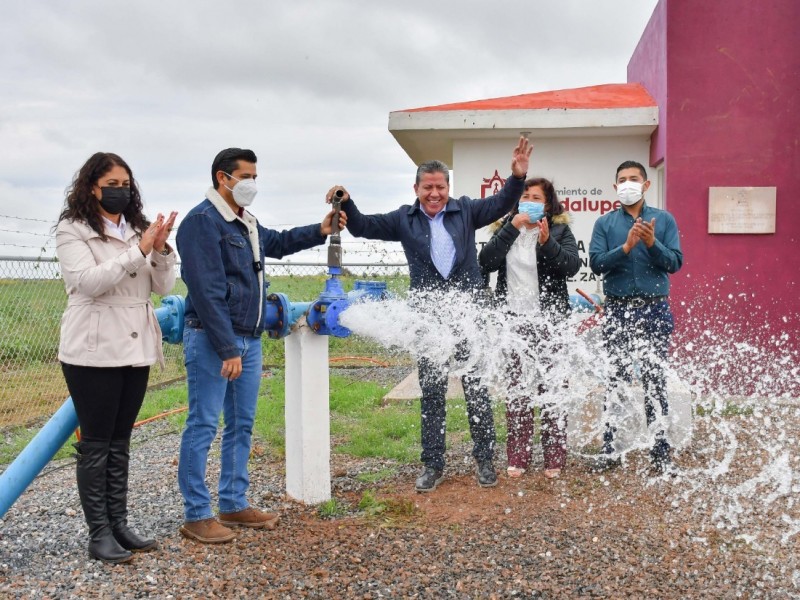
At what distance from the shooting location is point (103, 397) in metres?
3.77

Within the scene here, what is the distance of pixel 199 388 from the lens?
3.99 meters

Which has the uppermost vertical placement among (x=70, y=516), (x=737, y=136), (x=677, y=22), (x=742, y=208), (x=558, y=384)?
(x=677, y=22)

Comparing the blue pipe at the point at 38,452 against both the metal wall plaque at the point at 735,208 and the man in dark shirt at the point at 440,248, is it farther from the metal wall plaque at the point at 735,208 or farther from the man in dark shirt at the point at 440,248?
the metal wall plaque at the point at 735,208

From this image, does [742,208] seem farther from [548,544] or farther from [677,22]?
[548,544]

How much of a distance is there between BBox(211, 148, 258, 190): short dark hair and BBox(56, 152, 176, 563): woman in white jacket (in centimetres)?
42

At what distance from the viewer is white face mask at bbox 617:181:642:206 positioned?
5.11 m

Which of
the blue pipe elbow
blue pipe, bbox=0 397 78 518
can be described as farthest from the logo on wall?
blue pipe, bbox=0 397 78 518

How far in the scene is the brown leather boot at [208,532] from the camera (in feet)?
13.3

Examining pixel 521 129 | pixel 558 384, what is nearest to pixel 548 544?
pixel 558 384

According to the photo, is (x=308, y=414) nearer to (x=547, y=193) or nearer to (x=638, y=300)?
(x=547, y=193)

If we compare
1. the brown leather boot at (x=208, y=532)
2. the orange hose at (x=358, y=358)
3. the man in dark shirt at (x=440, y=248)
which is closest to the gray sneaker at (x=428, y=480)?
the man in dark shirt at (x=440, y=248)

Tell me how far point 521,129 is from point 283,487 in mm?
4596

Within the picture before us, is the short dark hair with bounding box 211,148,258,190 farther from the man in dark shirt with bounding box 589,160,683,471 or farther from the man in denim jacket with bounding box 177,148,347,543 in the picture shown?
the man in dark shirt with bounding box 589,160,683,471

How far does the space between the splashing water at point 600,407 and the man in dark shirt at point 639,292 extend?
0.09 meters
